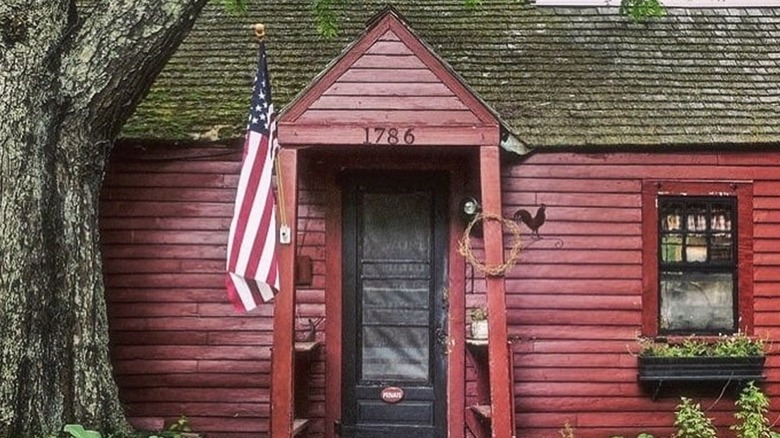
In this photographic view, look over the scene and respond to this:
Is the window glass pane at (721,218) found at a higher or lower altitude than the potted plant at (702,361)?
higher

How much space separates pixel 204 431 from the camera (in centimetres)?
880

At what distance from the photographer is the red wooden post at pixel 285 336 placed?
7285mm

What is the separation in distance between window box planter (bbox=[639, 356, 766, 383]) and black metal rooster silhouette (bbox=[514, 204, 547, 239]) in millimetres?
1527

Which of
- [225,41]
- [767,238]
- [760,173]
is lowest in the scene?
[767,238]

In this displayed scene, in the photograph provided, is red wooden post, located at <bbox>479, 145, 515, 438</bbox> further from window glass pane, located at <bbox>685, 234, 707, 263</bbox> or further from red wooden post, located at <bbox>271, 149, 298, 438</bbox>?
window glass pane, located at <bbox>685, 234, 707, 263</bbox>

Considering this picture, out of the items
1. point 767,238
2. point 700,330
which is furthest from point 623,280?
point 767,238

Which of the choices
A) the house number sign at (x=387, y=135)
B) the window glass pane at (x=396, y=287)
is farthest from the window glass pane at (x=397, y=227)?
the house number sign at (x=387, y=135)

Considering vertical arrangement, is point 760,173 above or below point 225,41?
below

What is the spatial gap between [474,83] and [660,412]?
12.0 ft

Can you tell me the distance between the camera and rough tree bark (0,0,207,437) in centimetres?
637

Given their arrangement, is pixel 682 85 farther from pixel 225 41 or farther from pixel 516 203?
pixel 225 41

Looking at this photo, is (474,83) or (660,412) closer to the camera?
(660,412)

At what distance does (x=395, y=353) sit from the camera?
29.7 ft

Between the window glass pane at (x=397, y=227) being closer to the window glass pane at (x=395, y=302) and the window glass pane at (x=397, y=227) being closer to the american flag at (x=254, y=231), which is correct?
the window glass pane at (x=395, y=302)
